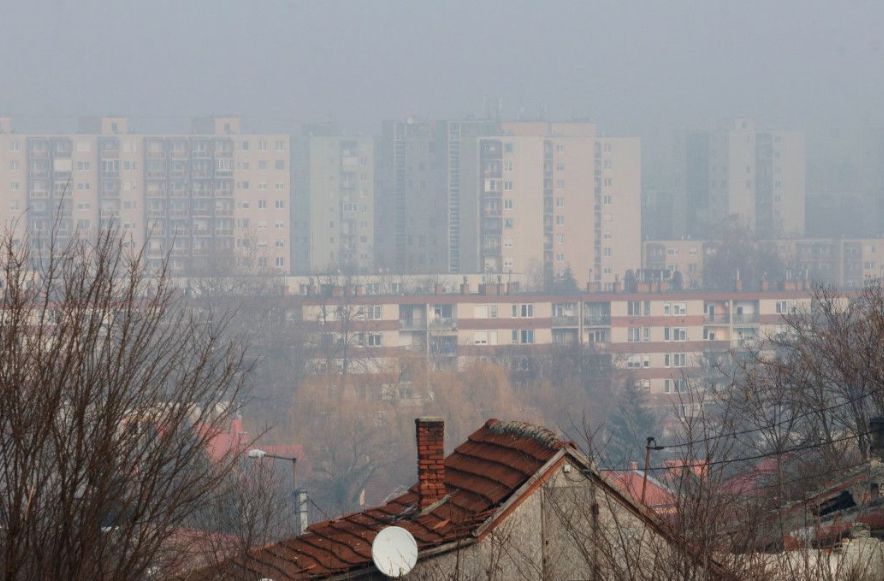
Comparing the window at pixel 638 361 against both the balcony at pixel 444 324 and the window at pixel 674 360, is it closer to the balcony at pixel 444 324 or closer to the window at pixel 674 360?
the window at pixel 674 360

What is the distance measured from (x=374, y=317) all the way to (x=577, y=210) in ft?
168

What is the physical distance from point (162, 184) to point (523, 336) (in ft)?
172

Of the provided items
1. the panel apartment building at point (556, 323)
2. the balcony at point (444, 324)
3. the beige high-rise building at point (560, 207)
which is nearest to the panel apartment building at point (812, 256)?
the beige high-rise building at point (560, 207)

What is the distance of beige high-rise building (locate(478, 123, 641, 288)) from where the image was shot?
17862 cm

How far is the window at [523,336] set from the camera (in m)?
140

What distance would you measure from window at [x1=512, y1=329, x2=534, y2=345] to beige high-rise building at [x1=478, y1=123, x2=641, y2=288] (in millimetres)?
32250

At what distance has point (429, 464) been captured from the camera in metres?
14.5

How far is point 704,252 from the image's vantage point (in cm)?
19350

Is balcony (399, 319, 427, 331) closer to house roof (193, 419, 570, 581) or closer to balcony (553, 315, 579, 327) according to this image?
balcony (553, 315, 579, 327)

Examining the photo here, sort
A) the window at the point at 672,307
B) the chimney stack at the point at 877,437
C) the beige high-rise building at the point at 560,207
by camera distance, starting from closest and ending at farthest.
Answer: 1. the chimney stack at the point at 877,437
2. the window at the point at 672,307
3. the beige high-rise building at the point at 560,207

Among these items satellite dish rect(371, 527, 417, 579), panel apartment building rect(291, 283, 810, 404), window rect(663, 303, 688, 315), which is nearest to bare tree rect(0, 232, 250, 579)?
satellite dish rect(371, 527, 417, 579)

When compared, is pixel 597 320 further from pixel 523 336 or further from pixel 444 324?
pixel 444 324

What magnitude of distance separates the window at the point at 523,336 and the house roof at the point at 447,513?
123613 millimetres

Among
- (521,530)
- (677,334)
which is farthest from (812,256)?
(521,530)
